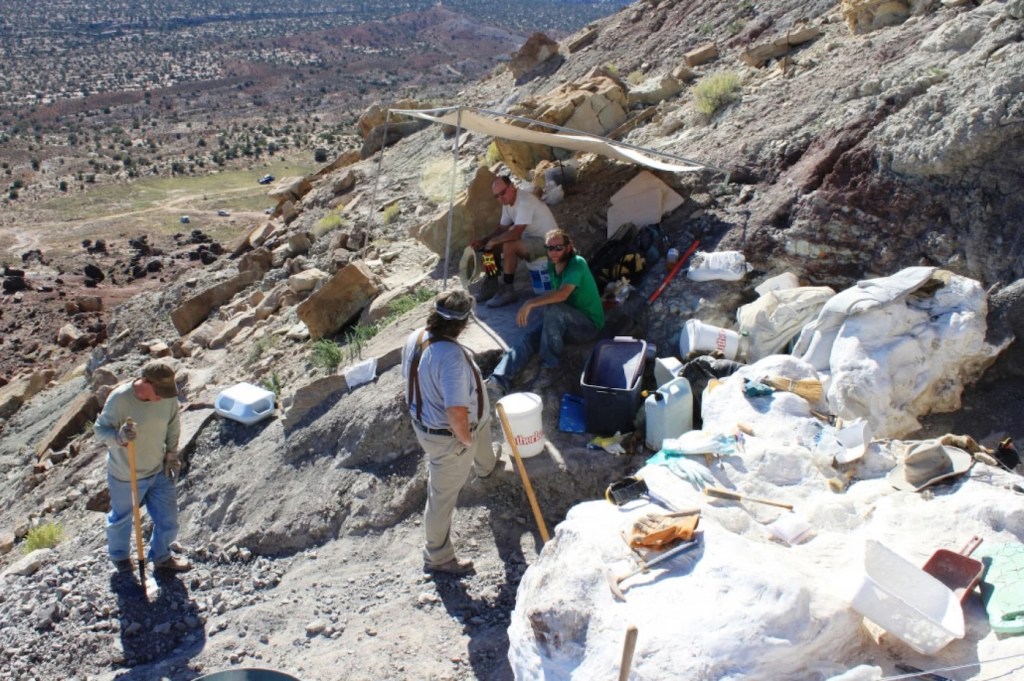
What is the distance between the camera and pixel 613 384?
5.90 meters

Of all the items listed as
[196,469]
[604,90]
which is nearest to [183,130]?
[604,90]

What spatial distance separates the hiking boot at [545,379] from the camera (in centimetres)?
619

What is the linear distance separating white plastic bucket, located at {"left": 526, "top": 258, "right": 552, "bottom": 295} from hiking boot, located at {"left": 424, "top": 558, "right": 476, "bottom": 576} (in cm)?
281

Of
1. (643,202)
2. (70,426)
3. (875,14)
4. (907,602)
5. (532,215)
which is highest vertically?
(875,14)

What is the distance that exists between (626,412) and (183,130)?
41150 millimetres

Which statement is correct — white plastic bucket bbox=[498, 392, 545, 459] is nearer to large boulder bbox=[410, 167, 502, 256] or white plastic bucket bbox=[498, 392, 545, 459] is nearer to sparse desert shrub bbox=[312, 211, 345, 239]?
large boulder bbox=[410, 167, 502, 256]

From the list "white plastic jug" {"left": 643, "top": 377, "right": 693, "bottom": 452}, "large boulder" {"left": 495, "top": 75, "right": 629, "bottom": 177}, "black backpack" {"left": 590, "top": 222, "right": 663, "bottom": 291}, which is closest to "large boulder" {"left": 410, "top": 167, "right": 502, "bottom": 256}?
"large boulder" {"left": 495, "top": 75, "right": 629, "bottom": 177}

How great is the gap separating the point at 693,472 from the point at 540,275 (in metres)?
3.11

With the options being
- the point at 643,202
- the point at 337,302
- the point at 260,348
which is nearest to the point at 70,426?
the point at 260,348

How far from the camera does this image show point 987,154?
6.20 m

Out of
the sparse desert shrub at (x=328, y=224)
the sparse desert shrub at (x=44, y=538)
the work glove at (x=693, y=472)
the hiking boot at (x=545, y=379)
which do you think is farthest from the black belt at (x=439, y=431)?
the sparse desert shrub at (x=328, y=224)

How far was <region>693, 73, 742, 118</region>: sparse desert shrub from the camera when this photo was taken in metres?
9.72

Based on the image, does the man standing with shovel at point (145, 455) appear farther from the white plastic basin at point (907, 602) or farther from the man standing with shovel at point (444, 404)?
the white plastic basin at point (907, 602)

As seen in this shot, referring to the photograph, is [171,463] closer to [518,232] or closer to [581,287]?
[581,287]
